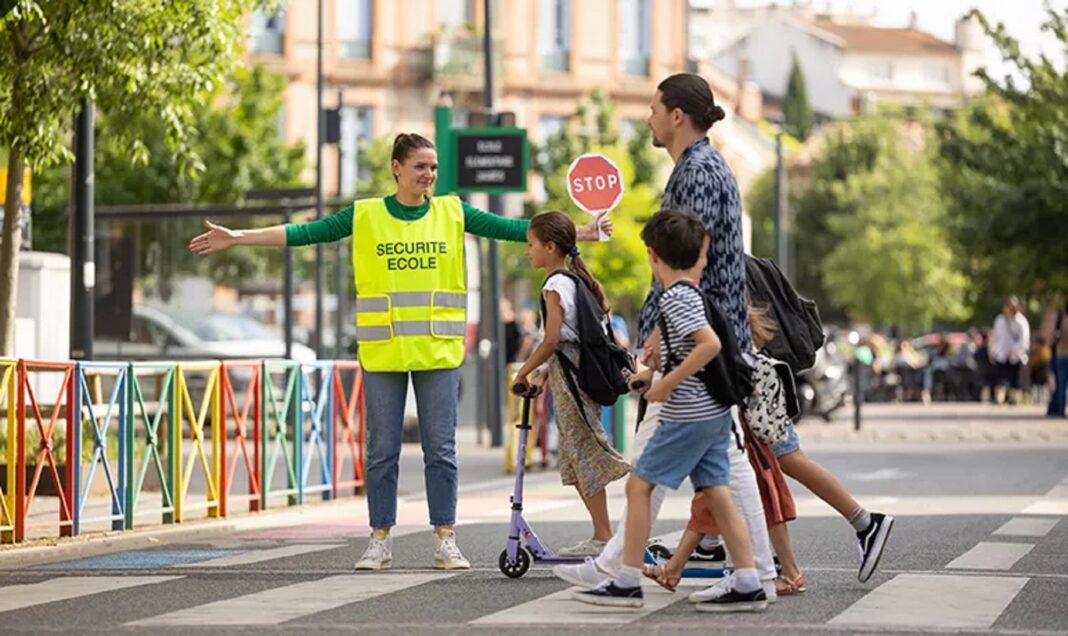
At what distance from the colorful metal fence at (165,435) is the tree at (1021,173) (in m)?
20.0

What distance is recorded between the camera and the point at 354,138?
2685 inches

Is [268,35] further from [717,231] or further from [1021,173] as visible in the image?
[717,231]

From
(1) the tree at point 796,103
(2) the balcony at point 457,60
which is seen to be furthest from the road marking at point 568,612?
(1) the tree at point 796,103

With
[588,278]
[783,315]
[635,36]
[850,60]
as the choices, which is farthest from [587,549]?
[850,60]

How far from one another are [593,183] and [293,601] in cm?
421

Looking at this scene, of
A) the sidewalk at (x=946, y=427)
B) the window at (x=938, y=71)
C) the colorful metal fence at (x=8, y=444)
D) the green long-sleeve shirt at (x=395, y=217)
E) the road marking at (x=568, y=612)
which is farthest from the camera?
the window at (x=938, y=71)

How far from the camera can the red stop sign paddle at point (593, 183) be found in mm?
12914

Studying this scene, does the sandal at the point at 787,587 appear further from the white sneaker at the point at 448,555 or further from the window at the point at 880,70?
the window at the point at 880,70

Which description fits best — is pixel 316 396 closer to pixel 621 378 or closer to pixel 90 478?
pixel 90 478

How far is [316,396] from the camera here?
56.1ft

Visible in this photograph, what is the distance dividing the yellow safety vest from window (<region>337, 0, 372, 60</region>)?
57.5 metres

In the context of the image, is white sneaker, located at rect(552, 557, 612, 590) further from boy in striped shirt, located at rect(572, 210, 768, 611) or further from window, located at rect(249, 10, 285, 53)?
window, located at rect(249, 10, 285, 53)

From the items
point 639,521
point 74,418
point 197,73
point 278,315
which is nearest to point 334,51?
point 278,315

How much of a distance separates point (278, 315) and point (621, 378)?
22.1 m
